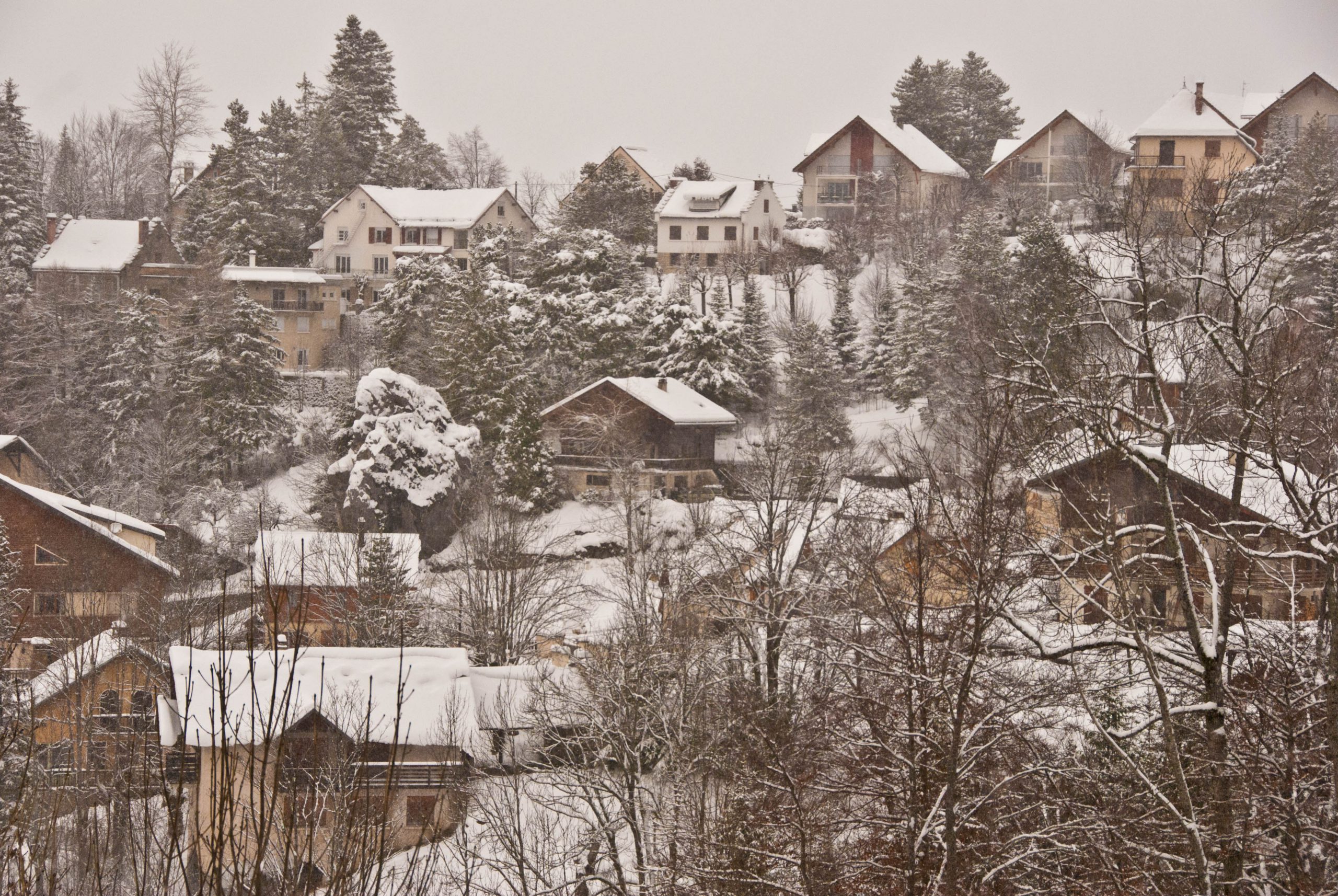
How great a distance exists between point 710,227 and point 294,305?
61.5 feet

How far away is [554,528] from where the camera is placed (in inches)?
1518

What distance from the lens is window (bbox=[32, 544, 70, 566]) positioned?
100 ft

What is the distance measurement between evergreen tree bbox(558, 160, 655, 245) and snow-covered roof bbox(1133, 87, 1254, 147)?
868 inches

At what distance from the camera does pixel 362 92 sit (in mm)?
65875

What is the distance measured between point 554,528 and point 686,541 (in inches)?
334

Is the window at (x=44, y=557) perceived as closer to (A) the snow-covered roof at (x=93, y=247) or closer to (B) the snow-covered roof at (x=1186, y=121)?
(A) the snow-covered roof at (x=93, y=247)

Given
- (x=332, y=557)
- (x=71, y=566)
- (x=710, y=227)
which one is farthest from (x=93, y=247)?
(x=332, y=557)

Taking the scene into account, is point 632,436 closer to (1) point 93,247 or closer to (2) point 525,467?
(2) point 525,467

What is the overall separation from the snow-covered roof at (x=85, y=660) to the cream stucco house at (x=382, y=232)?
33755 millimetres

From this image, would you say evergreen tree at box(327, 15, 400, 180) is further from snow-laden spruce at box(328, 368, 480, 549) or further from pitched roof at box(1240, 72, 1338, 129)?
pitched roof at box(1240, 72, 1338, 129)

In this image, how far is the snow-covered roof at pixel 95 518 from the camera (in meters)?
30.5

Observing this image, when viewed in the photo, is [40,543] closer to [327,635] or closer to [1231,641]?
[327,635]

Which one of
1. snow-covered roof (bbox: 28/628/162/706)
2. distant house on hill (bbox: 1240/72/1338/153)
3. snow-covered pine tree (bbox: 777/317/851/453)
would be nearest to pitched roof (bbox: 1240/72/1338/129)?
distant house on hill (bbox: 1240/72/1338/153)

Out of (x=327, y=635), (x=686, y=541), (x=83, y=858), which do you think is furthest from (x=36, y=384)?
(x=83, y=858)
